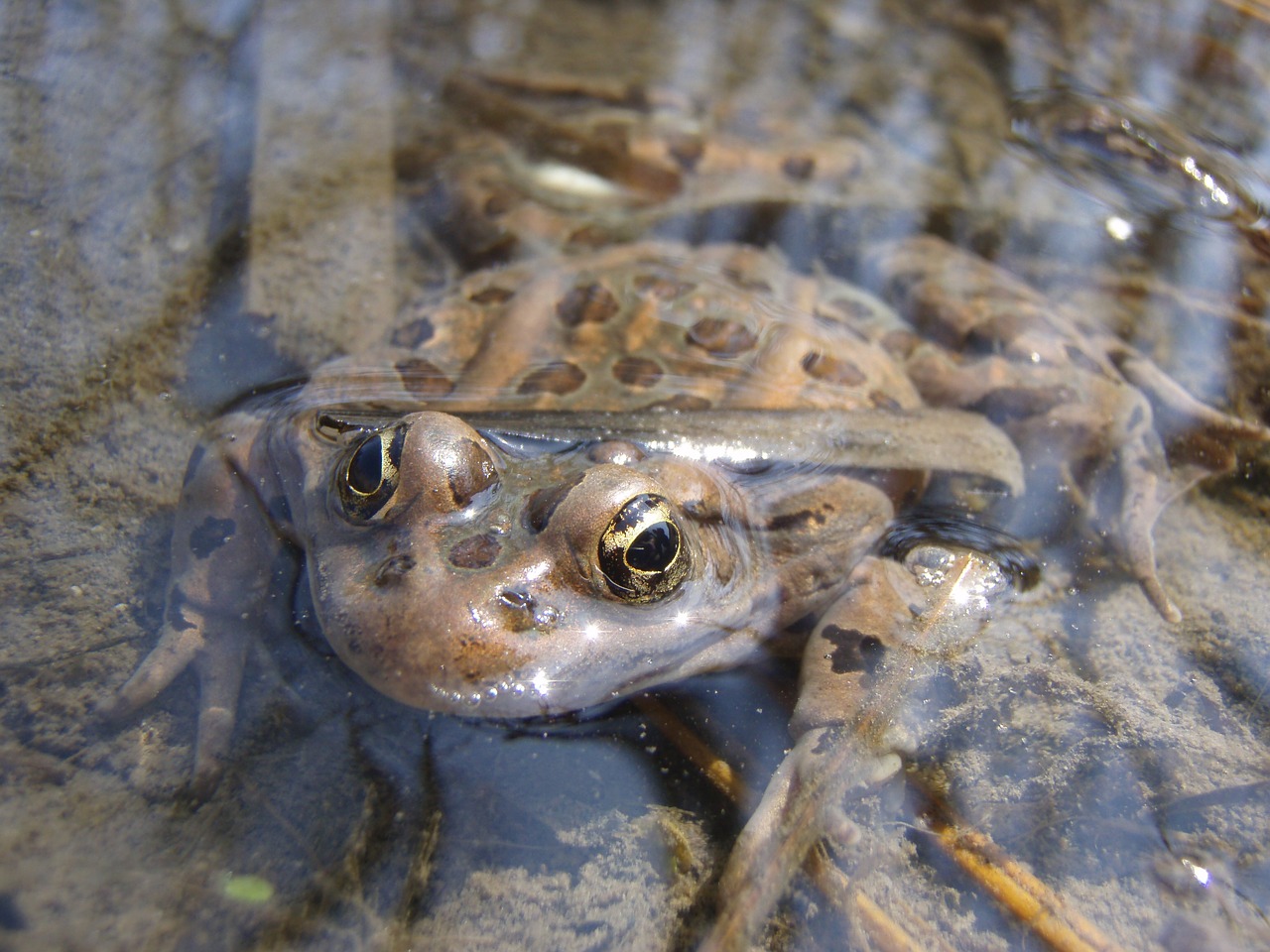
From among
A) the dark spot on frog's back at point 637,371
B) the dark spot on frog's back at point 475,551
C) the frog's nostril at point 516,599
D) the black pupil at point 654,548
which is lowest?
the dark spot on frog's back at point 637,371

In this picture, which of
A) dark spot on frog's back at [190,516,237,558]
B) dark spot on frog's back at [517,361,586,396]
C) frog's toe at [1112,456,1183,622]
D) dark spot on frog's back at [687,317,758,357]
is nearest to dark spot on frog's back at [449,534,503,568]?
dark spot on frog's back at [190,516,237,558]

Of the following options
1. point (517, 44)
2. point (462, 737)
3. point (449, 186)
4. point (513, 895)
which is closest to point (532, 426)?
point (462, 737)

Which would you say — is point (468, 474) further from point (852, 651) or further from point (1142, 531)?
point (1142, 531)

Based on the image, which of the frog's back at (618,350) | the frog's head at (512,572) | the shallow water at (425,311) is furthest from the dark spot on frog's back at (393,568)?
the frog's back at (618,350)

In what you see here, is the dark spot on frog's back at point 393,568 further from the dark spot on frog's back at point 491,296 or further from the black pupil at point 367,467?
the dark spot on frog's back at point 491,296

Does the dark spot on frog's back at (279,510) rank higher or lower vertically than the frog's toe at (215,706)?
higher

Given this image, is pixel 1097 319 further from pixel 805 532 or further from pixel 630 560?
pixel 630 560

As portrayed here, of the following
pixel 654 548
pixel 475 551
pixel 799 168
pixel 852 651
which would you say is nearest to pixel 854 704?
pixel 852 651

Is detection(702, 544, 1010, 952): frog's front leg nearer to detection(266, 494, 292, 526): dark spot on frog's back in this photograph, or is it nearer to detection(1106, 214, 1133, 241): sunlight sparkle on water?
detection(266, 494, 292, 526): dark spot on frog's back
